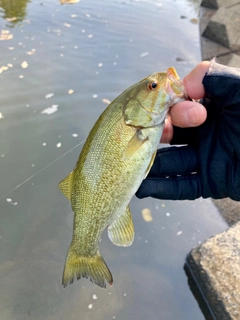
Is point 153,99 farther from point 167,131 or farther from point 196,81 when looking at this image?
point 167,131

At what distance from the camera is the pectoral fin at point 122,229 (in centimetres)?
193

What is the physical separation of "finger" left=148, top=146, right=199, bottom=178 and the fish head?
0.55 meters

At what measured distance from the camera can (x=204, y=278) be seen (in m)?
3.04

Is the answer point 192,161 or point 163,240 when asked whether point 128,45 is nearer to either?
point 163,240

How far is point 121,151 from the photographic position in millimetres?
1728

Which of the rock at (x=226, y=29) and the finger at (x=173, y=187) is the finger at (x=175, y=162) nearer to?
the finger at (x=173, y=187)

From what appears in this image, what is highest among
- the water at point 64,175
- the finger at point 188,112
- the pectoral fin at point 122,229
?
the finger at point 188,112

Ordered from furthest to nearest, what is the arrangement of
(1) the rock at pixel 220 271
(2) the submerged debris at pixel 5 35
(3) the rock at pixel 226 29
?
1. (3) the rock at pixel 226 29
2. (2) the submerged debris at pixel 5 35
3. (1) the rock at pixel 220 271

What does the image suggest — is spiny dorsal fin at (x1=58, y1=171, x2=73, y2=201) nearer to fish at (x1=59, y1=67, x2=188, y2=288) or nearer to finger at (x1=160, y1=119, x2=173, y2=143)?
fish at (x1=59, y1=67, x2=188, y2=288)

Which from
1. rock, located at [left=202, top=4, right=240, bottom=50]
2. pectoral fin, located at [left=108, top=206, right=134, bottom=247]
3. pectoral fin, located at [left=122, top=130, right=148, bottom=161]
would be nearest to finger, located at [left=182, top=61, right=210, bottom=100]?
pectoral fin, located at [left=122, top=130, right=148, bottom=161]

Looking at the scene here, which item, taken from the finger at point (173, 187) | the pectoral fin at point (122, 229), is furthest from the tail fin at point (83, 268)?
the finger at point (173, 187)

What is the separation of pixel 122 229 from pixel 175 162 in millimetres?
610

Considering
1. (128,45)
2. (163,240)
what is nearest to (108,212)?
(163,240)

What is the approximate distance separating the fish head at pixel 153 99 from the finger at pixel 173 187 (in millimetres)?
578
